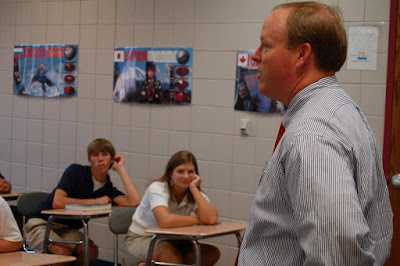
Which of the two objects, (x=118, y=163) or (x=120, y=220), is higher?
(x=118, y=163)

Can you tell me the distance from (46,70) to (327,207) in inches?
210

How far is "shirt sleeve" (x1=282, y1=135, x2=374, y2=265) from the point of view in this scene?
112 centimetres

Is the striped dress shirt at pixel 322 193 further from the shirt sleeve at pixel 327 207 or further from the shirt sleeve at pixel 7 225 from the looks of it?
the shirt sleeve at pixel 7 225

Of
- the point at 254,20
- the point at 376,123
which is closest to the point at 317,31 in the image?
the point at 376,123

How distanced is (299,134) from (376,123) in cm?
332

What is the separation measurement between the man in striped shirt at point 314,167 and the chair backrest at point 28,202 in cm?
378

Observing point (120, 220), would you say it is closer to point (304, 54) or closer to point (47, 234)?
point (47, 234)

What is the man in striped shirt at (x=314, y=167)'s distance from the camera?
1.12m

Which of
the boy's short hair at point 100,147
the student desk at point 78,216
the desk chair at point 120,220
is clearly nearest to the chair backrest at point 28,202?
the student desk at point 78,216

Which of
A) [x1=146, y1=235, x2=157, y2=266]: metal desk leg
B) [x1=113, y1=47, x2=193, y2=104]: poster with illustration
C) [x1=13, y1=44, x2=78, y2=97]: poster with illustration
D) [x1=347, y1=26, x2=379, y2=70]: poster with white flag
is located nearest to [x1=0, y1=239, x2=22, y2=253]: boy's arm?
[x1=146, y1=235, x2=157, y2=266]: metal desk leg

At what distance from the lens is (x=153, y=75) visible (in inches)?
213

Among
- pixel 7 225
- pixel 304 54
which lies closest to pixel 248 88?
pixel 7 225

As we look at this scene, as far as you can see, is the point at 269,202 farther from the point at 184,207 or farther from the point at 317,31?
the point at 184,207

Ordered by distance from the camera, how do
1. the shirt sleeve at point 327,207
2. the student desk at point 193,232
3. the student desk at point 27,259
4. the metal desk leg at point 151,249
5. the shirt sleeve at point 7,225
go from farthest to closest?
the metal desk leg at point 151,249 → the student desk at point 193,232 → the shirt sleeve at point 7,225 → the student desk at point 27,259 → the shirt sleeve at point 327,207
